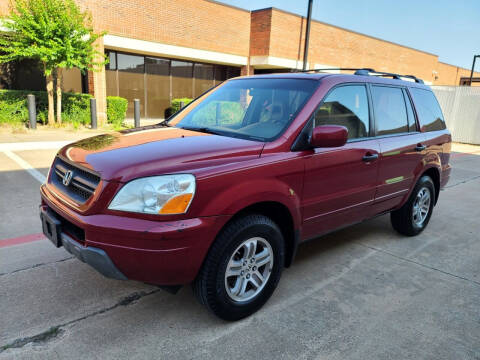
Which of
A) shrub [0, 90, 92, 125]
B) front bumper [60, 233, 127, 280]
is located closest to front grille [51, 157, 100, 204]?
front bumper [60, 233, 127, 280]

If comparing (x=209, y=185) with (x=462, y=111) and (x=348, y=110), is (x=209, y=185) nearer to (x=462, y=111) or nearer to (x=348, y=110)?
(x=348, y=110)

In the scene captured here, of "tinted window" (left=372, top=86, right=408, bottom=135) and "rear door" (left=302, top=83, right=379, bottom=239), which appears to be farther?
"tinted window" (left=372, top=86, right=408, bottom=135)

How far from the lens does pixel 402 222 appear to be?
15.4 ft

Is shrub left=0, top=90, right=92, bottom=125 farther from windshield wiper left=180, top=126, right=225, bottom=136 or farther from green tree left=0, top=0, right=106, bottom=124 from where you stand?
windshield wiper left=180, top=126, right=225, bottom=136

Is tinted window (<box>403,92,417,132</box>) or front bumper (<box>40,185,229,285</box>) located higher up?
tinted window (<box>403,92,417,132</box>)

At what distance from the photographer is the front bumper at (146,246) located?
2305 millimetres

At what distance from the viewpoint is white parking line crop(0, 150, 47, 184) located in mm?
A: 6661

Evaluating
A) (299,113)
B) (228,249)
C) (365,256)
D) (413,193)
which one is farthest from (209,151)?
(413,193)

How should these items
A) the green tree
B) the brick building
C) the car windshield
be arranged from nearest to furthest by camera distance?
1. the car windshield
2. the green tree
3. the brick building

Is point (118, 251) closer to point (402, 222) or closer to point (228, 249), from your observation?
point (228, 249)

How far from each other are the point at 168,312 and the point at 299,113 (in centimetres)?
188

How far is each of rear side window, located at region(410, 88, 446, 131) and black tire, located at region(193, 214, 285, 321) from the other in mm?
2752

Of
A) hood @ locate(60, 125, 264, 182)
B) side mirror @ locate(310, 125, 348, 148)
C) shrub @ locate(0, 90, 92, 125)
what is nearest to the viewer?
hood @ locate(60, 125, 264, 182)

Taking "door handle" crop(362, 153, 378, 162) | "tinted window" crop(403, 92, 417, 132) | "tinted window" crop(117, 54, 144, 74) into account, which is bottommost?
"door handle" crop(362, 153, 378, 162)
